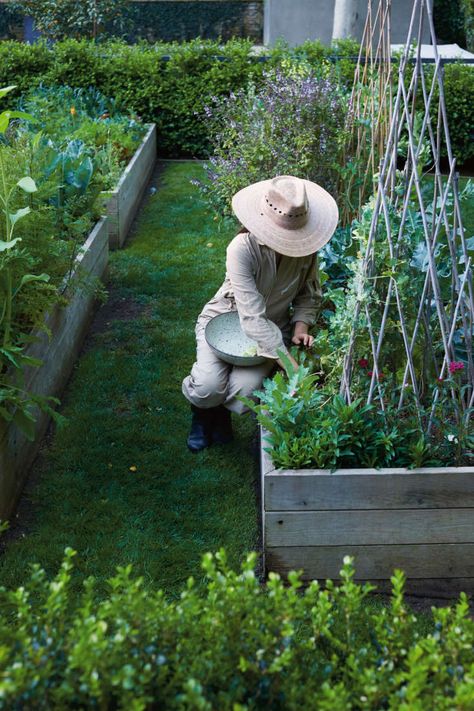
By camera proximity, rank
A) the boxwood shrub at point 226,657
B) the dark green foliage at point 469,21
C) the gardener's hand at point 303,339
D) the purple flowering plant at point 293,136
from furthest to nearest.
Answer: the dark green foliage at point 469,21 → the purple flowering plant at point 293,136 → the gardener's hand at point 303,339 → the boxwood shrub at point 226,657

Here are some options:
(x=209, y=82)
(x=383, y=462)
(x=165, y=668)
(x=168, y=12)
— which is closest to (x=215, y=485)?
(x=383, y=462)

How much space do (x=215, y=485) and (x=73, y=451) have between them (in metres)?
0.77

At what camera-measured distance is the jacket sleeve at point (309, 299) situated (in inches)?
150

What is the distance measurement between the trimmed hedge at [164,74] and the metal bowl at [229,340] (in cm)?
617

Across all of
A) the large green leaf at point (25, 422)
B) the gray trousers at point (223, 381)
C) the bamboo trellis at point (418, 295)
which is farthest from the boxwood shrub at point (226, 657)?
the gray trousers at point (223, 381)

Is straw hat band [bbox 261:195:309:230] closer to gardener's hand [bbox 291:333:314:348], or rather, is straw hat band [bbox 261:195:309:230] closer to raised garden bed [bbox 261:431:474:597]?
gardener's hand [bbox 291:333:314:348]

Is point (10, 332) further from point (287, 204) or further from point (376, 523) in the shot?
point (376, 523)

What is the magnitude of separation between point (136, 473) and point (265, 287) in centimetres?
109

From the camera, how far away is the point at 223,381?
362 centimetres

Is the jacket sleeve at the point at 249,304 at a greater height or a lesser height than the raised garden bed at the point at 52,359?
greater

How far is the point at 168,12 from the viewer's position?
70.8ft

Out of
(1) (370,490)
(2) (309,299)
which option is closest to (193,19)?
(2) (309,299)

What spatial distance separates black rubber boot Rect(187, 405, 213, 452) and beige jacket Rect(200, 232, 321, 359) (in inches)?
20.2

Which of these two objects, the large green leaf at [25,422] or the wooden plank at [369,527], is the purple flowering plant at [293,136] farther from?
the wooden plank at [369,527]
